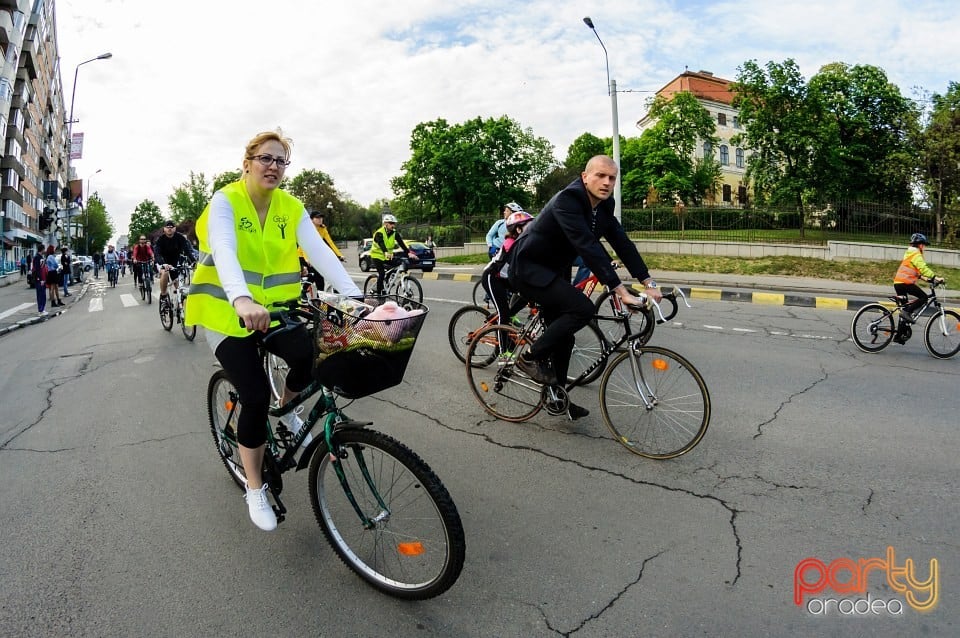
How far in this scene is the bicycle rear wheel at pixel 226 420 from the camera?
3.57 m

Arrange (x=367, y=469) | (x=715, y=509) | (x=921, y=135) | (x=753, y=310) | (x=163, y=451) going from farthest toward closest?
(x=921, y=135) < (x=753, y=310) < (x=163, y=451) < (x=715, y=509) < (x=367, y=469)

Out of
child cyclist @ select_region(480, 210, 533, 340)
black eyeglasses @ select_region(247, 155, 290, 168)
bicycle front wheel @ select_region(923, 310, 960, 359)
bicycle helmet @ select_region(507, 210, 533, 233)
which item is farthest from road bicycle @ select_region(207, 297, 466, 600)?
bicycle front wheel @ select_region(923, 310, 960, 359)

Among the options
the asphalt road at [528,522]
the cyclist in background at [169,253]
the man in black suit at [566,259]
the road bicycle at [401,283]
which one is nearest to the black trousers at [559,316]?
the man in black suit at [566,259]

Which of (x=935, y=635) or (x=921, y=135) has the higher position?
(x=921, y=135)

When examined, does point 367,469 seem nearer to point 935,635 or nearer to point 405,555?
point 405,555

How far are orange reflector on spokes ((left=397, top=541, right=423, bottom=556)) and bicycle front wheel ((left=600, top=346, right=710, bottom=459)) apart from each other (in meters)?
2.05

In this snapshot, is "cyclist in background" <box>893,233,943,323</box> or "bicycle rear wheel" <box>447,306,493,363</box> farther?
"cyclist in background" <box>893,233,943,323</box>

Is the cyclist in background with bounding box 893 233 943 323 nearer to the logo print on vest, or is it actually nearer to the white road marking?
the logo print on vest

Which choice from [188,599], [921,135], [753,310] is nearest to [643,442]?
[188,599]

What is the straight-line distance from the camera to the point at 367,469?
8.53 ft

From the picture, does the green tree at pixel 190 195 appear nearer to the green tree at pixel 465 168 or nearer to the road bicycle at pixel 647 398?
the green tree at pixel 465 168

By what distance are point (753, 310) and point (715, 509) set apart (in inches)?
381

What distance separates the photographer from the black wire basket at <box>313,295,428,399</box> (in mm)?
2371

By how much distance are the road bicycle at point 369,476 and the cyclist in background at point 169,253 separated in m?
8.02
